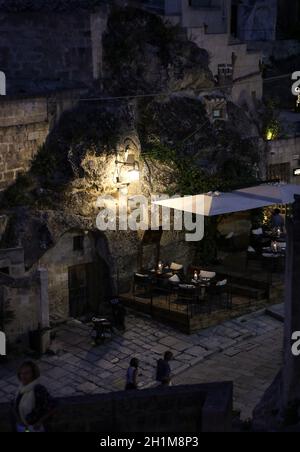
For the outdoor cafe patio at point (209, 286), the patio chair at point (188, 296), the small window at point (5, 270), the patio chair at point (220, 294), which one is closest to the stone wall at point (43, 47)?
the outdoor cafe patio at point (209, 286)

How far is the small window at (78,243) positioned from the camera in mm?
19016

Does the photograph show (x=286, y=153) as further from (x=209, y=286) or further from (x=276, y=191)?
(x=209, y=286)

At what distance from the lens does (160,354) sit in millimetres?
16625

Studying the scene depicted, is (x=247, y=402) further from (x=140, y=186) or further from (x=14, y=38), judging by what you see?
(x=14, y=38)

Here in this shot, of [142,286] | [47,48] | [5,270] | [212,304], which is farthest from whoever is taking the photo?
[47,48]

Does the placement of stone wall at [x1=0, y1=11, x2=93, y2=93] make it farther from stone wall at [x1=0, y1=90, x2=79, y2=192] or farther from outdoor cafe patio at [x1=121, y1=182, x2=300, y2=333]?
outdoor cafe patio at [x1=121, y1=182, x2=300, y2=333]

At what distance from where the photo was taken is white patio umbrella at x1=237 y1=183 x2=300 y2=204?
19594 mm

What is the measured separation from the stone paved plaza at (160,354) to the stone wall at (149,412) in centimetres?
440

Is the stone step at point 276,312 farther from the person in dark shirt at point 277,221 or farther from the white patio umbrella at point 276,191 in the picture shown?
the person in dark shirt at point 277,221

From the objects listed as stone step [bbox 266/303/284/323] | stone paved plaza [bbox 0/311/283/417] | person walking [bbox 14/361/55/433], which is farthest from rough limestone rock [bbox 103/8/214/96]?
person walking [bbox 14/361/55/433]

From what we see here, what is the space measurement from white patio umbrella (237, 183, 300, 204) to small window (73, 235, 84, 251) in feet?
14.5

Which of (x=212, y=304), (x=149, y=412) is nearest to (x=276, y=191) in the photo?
(x=212, y=304)

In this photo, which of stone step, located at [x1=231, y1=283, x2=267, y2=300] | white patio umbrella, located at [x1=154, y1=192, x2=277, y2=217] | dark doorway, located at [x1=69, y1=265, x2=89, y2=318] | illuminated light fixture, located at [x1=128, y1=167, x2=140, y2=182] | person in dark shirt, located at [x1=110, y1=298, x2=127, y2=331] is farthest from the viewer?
stone step, located at [x1=231, y1=283, x2=267, y2=300]

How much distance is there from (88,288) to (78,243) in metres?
1.22
